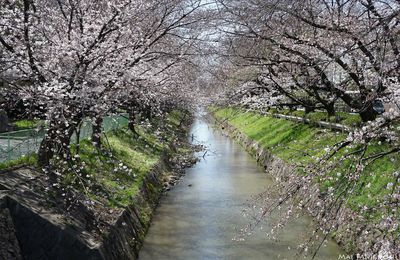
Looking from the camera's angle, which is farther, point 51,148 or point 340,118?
point 340,118

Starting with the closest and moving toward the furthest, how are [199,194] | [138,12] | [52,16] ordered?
[52,16] → [138,12] → [199,194]

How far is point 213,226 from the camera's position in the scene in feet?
41.4

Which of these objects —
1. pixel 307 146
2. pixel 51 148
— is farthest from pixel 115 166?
pixel 307 146

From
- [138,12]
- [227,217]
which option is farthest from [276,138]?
[138,12]

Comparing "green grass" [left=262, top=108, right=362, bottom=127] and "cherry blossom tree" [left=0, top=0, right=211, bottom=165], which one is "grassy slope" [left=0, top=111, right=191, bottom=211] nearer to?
"cherry blossom tree" [left=0, top=0, right=211, bottom=165]

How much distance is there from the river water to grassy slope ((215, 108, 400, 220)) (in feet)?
4.90

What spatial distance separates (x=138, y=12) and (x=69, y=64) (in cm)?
271

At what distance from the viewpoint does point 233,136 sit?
124ft

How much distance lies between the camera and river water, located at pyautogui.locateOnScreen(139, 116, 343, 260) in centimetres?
1062

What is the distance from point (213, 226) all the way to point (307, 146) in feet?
14.6

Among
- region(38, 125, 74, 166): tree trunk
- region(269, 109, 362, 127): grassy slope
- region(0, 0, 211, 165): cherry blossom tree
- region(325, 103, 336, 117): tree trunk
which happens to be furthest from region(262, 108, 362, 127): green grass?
region(38, 125, 74, 166): tree trunk

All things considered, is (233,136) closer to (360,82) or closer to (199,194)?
(199,194)

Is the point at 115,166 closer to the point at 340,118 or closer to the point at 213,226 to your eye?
the point at 213,226

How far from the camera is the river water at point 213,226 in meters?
10.6
